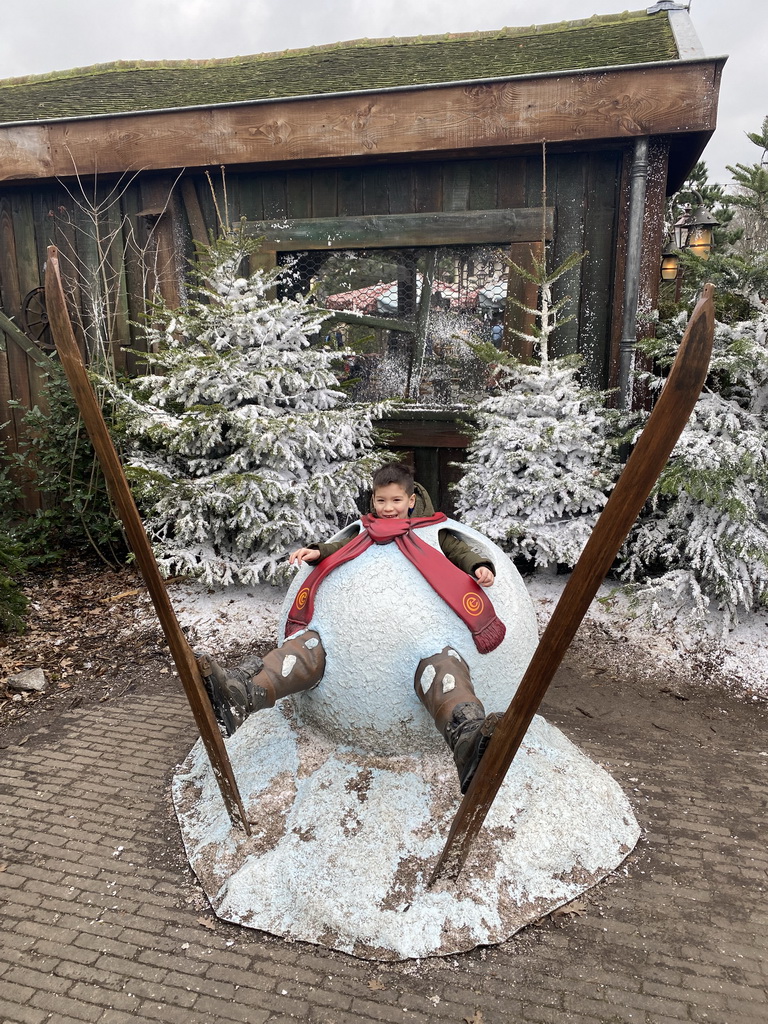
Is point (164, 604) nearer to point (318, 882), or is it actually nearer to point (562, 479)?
point (318, 882)

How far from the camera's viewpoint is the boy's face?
335 cm

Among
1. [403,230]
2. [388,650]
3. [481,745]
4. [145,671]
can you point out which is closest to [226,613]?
[145,671]

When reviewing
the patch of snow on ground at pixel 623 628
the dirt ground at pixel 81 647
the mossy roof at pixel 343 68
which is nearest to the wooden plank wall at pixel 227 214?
the mossy roof at pixel 343 68

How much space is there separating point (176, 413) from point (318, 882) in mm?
4324

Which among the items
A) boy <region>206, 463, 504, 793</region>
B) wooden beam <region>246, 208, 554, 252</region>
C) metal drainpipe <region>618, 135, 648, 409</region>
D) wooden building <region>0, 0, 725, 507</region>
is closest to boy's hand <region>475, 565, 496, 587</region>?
boy <region>206, 463, 504, 793</region>

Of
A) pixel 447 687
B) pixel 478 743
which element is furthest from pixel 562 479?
pixel 478 743

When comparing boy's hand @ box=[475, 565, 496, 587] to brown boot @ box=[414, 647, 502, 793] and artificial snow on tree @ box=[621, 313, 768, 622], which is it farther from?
artificial snow on tree @ box=[621, 313, 768, 622]

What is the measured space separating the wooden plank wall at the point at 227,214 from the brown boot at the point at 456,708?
14.5 feet

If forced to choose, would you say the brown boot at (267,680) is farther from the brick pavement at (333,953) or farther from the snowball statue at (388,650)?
the brick pavement at (333,953)

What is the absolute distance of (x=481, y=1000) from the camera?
2.39m

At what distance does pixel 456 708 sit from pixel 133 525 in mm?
1414

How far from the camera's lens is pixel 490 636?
3102mm

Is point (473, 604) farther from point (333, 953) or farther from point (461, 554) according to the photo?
point (333, 953)

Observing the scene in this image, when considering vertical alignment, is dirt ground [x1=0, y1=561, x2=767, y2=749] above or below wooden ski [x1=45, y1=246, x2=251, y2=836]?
below
